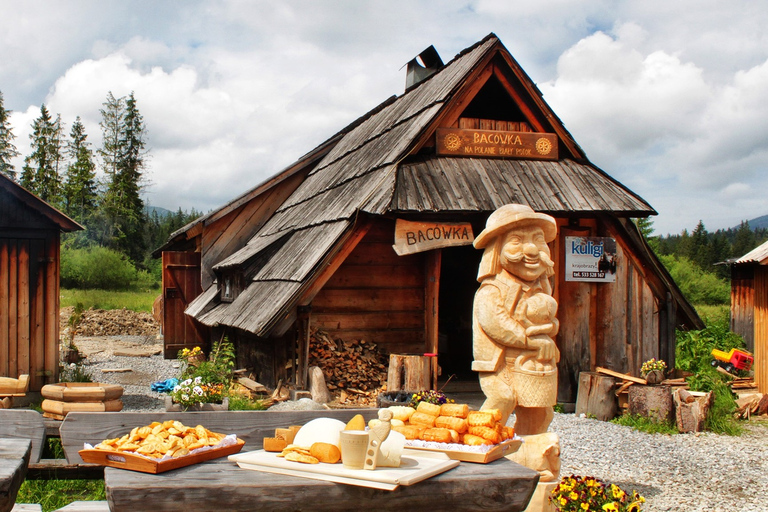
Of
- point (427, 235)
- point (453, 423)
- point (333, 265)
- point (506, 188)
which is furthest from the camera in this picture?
point (506, 188)

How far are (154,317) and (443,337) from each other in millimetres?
14644

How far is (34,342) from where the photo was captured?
10.2 meters

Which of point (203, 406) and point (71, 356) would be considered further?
point (71, 356)

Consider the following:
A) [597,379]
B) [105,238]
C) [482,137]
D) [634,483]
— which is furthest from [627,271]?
[105,238]

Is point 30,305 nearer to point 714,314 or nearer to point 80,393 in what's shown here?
point 80,393

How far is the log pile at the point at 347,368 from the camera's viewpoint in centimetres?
1059

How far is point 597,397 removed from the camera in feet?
32.0

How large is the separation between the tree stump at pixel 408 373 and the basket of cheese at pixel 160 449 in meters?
6.24

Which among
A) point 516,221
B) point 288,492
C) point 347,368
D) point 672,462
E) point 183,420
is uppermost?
point 516,221

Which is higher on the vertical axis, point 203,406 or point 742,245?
point 742,245

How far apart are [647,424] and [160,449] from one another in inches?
322

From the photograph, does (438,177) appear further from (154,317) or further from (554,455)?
(154,317)

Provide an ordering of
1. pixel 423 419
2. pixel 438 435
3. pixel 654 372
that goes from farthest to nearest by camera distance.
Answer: pixel 654 372 < pixel 423 419 < pixel 438 435

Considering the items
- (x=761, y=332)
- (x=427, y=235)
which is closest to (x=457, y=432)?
(x=427, y=235)
